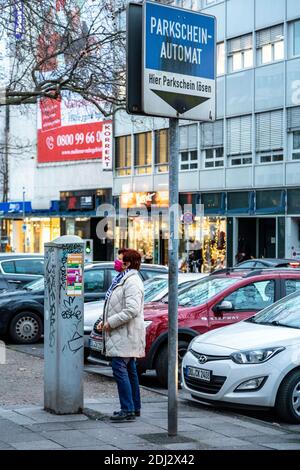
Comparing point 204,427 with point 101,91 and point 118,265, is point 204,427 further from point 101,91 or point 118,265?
point 101,91

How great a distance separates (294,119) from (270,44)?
3650 millimetres

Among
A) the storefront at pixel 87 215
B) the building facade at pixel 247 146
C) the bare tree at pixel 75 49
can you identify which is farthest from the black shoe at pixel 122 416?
the storefront at pixel 87 215

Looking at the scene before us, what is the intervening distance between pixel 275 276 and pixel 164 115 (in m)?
5.11

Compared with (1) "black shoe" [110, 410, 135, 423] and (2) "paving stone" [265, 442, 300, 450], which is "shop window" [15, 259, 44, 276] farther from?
(2) "paving stone" [265, 442, 300, 450]

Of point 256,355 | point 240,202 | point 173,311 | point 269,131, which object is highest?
point 269,131

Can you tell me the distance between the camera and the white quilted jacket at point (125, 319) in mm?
8508

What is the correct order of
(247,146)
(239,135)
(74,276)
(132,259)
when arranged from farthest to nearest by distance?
(239,135) → (247,146) → (74,276) → (132,259)

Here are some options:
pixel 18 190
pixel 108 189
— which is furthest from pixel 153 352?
pixel 18 190

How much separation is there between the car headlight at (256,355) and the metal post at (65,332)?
1.74 metres

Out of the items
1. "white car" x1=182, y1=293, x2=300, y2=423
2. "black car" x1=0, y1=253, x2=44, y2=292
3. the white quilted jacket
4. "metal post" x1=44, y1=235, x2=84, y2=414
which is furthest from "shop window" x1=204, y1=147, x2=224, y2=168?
the white quilted jacket

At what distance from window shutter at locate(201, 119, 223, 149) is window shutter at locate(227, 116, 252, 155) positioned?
586 millimetres

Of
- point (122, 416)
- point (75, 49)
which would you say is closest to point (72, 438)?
point (122, 416)

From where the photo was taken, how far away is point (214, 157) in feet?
123

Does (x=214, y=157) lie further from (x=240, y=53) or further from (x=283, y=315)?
(x=283, y=315)
